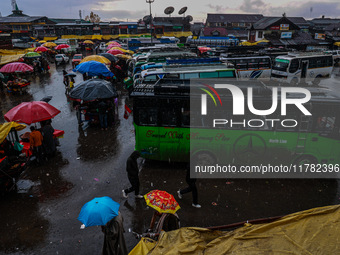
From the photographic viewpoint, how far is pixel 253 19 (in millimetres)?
76812

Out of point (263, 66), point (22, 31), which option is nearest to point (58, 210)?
point (263, 66)

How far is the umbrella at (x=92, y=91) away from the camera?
38.3ft

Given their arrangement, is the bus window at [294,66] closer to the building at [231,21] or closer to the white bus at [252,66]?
the white bus at [252,66]

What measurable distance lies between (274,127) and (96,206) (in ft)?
20.8

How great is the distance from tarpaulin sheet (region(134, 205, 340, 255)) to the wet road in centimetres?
308

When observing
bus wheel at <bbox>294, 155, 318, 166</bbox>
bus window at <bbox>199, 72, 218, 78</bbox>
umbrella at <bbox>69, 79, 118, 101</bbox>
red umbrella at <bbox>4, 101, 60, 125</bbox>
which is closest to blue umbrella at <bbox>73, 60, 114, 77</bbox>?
umbrella at <bbox>69, 79, 118, 101</bbox>

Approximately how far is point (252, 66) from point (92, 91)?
1486 cm

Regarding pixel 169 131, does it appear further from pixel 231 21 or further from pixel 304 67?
pixel 231 21

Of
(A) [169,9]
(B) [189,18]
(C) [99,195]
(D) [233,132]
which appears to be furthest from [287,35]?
(C) [99,195]

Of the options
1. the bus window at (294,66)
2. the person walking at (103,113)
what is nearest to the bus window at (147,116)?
the person walking at (103,113)

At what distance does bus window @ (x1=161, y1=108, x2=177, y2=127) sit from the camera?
8594mm

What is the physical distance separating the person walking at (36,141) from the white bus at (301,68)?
1955 cm

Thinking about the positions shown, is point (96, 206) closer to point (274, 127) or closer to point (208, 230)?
point (208, 230)

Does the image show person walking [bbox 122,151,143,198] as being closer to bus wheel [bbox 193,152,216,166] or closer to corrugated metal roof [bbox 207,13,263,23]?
bus wheel [bbox 193,152,216,166]
